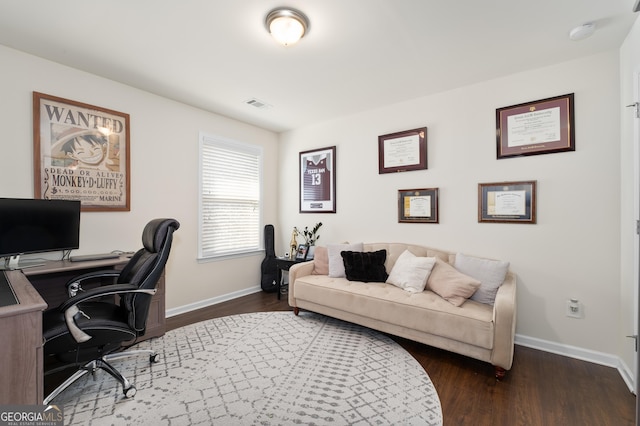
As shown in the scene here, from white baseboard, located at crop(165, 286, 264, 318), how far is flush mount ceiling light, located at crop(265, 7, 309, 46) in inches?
125

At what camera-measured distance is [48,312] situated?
6.44 ft

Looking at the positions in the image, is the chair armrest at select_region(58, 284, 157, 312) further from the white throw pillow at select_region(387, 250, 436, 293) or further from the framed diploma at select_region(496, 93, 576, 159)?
the framed diploma at select_region(496, 93, 576, 159)

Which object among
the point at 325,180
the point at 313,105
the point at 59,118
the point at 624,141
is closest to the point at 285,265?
the point at 325,180

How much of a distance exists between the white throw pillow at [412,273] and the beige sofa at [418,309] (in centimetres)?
6

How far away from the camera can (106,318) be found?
192 cm

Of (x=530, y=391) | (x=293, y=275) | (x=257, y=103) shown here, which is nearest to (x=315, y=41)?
(x=257, y=103)

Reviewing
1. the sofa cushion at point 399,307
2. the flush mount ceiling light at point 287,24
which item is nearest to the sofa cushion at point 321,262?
the sofa cushion at point 399,307

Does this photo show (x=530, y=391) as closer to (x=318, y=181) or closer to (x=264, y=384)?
(x=264, y=384)

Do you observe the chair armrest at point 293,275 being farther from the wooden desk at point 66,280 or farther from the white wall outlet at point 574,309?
the white wall outlet at point 574,309

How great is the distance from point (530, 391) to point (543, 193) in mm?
1693

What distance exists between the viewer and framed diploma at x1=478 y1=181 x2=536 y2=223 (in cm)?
260

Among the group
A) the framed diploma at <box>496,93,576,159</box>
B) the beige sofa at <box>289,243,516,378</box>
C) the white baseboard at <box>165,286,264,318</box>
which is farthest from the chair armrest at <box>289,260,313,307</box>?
the framed diploma at <box>496,93,576,159</box>

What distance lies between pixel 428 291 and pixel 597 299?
4.45 feet

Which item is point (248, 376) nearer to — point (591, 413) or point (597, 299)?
point (591, 413)
